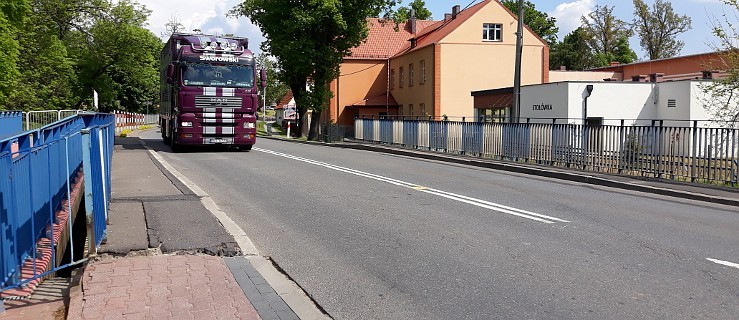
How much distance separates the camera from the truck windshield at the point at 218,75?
2238 cm

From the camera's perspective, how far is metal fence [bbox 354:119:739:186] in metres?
14.6

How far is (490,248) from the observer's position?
298 inches

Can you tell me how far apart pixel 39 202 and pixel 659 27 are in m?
69.1

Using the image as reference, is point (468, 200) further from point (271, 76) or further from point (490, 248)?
point (271, 76)

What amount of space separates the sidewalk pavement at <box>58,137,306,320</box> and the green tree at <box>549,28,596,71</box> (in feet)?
251

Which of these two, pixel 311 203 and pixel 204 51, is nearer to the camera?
pixel 311 203

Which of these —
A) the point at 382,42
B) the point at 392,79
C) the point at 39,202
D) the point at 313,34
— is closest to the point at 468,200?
the point at 39,202

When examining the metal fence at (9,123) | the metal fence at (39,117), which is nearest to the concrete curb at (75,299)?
the metal fence at (9,123)

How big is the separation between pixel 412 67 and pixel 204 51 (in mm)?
33178

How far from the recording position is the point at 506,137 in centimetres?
2145

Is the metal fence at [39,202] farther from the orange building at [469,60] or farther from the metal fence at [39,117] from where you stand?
the orange building at [469,60]

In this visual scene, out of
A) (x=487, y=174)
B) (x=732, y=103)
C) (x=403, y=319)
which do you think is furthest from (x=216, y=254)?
(x=732, y=103)

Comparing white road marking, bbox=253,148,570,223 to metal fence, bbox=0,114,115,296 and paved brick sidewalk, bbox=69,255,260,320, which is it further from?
metal fence, bbox=0,114,115,296

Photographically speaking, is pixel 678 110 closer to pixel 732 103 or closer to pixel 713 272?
pixel 732 103
